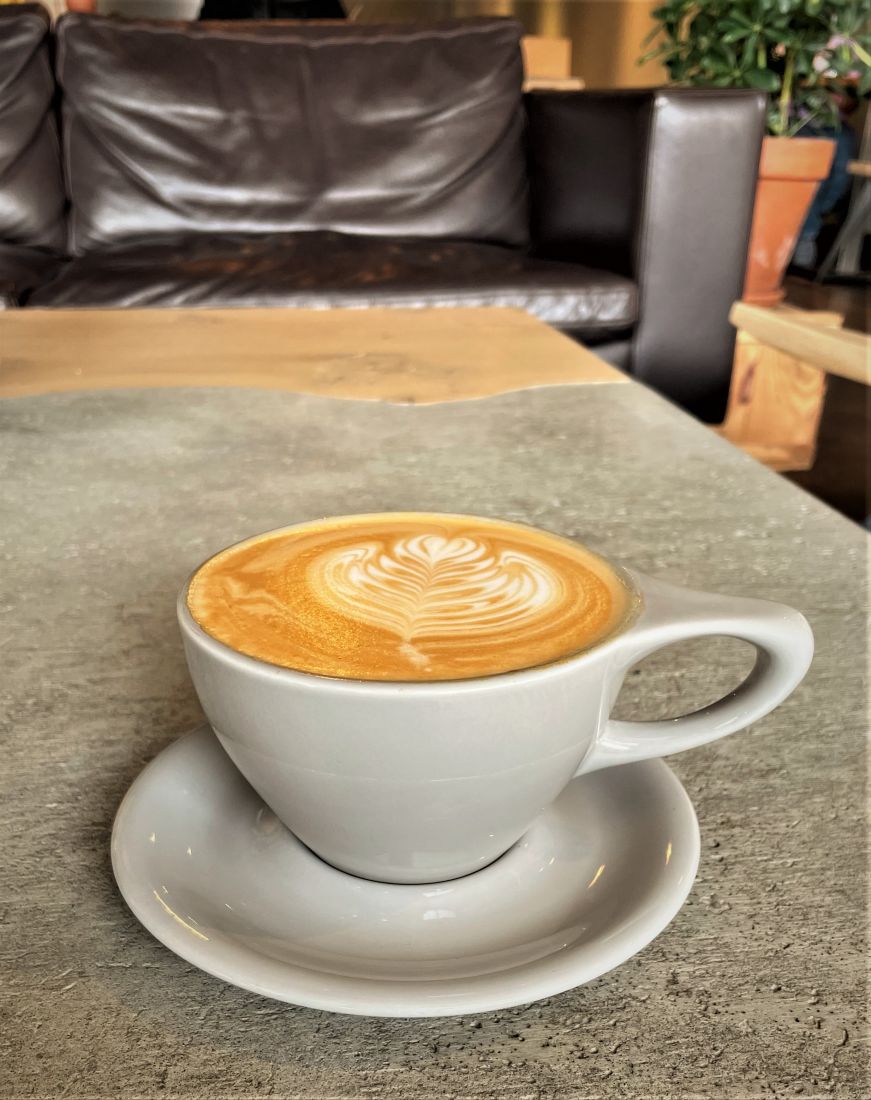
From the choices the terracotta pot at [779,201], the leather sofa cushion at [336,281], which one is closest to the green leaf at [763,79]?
the terracotta pot at [779,201]

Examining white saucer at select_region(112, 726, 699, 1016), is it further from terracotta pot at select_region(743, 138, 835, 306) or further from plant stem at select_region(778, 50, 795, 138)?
plant stem at select_region(778, 50, 795, 138)

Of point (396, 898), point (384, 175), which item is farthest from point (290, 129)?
point (396, 898)

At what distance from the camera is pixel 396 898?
0.28 m

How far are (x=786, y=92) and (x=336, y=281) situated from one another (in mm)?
1518

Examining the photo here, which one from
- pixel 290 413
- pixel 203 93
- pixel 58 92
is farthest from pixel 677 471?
pixel 58 92

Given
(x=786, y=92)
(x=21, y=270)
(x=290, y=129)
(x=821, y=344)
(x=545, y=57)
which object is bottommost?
(x=21, y=270)

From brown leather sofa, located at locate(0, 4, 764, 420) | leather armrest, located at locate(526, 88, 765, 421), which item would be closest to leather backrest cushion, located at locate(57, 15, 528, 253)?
brown leather sofa, located at locate(0, 4, 764, 420)

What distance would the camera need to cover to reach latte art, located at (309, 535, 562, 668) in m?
0.28

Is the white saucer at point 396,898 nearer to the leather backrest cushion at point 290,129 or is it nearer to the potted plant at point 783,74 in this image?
the leather backrest cushion at point 290,129

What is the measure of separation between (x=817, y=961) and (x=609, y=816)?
7 centimetres

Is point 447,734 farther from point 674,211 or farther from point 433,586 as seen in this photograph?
point 674,211

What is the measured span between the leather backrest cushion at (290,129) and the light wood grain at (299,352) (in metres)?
1.19

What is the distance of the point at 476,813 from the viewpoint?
0.87 ft

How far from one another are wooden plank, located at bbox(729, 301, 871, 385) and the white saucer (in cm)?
55
